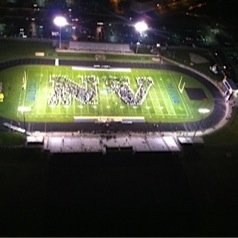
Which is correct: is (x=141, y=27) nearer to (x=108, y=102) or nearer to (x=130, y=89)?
(x=130, y=89)

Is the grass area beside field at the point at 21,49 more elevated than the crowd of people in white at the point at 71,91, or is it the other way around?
the grass area beside field at the point at 21,49

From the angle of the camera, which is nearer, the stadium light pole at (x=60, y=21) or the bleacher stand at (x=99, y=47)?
the stadium light pole at (x=60, y=21)

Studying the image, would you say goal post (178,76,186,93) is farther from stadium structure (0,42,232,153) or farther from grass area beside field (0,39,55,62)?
grass area beside field (0,39,55,62)

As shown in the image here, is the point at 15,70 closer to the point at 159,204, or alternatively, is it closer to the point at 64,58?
the point at 64,58

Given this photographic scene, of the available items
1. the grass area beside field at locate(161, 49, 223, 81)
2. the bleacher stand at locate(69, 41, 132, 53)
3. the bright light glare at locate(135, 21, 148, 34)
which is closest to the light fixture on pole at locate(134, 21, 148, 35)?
the bright light glare at locate(135, 21, 148, 34)

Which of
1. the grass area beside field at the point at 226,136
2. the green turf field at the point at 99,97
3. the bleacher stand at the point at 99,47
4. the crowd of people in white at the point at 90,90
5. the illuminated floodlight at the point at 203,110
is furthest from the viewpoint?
the bleacher stand at the point at 99,47

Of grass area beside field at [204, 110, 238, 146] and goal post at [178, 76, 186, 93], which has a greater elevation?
goal post at [178, 76, 186, 93]

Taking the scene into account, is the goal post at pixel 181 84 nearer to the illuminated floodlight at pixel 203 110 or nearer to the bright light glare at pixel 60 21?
the illuminated floodlight at pixel 203 110

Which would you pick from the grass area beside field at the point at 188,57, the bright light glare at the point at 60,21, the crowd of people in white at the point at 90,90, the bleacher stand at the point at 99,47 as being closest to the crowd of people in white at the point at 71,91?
the crowd of people in white at the point at 90,90
